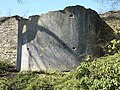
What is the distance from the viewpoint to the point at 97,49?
35.3 feet

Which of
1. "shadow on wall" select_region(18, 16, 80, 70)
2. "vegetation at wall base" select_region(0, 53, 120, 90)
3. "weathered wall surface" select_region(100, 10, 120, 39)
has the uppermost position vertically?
"weathered wall surface" select_region(100, 10, 120, 39)

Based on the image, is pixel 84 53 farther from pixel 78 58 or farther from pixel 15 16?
pixel 15 16

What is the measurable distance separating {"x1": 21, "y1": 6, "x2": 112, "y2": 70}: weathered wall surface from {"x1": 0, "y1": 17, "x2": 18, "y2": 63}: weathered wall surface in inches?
101

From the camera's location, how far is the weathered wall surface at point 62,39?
10.4m

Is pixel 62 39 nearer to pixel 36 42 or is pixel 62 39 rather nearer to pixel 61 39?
pixel 61 39

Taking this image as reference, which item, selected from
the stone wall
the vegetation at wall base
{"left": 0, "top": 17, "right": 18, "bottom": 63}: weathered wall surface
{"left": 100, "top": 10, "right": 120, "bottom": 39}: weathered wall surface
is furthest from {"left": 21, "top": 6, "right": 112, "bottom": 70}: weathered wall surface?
{"left": 0, "top": 17, "right": 18, "bottom": 63}: weathered wall surface

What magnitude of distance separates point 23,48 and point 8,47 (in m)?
2.45

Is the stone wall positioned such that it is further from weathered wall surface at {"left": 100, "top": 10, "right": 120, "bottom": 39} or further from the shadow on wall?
weathered wall surface at {"left": 100, "top": 10, "right": 120, "bottom": 39}

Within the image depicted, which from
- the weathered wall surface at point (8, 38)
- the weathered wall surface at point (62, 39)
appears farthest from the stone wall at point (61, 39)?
the weathered wall surface at point (8, 38)

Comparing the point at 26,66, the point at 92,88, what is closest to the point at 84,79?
the point at 92,88

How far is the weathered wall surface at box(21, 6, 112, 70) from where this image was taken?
10.4m

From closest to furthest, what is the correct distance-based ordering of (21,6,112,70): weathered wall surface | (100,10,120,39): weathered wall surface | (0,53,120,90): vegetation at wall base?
(0,53,120,90): vegetation at wall base → (21,6,112,70): weathered wall surface → (100,10,120,39): weathered wall surface

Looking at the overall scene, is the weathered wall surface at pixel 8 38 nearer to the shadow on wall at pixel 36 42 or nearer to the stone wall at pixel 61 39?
the shadow on wall at pixel 36 42

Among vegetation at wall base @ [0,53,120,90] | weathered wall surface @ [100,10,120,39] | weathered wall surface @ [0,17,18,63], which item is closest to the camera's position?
vegetation at wall base @ [0,53,120,90]
